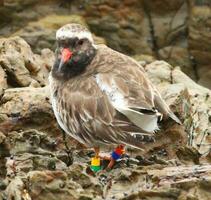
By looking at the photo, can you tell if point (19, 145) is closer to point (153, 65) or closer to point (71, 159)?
point (71, 159)

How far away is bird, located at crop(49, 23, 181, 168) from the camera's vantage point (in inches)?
377

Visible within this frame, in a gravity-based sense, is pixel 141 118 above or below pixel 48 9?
above

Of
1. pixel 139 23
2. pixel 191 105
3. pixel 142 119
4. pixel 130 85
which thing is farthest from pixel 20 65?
pixel 139 23

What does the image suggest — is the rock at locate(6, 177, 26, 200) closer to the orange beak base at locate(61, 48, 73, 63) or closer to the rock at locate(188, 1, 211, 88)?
the orange beak base at locate(61, 48, 73, 63)

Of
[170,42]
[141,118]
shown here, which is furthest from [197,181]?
[170,42]

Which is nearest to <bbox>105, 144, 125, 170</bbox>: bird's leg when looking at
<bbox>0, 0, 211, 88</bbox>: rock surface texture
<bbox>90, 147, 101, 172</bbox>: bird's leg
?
<bbox>90, 147, 101, 172</bbox>: bird's leg

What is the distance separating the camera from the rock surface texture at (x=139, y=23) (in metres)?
20.6

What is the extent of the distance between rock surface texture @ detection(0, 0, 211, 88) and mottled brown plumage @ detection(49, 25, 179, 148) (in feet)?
32.9

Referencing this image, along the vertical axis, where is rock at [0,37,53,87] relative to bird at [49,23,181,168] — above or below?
below

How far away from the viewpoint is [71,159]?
10234 mm

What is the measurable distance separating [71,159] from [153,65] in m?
3.53

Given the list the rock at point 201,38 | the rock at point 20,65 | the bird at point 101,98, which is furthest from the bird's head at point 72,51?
the rock at point 201,38

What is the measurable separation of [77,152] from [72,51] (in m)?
1.28

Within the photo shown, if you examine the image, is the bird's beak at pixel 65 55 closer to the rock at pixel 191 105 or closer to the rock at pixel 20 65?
the rock at pixel 191 105
